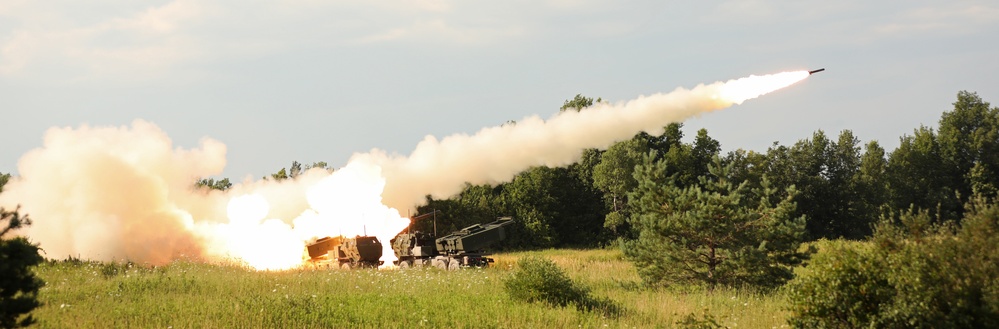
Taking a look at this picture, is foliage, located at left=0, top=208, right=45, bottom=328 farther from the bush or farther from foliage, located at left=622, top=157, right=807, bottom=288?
foliage, located at left=622, top=157, right=807, bottom=288

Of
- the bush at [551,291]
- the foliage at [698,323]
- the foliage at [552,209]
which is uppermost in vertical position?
the foliage at [552,209]

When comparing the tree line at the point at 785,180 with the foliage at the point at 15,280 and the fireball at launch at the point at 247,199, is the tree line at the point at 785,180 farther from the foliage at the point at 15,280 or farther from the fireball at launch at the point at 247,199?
the foliage at the point at 15,280

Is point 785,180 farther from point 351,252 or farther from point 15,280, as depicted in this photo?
point 15,280

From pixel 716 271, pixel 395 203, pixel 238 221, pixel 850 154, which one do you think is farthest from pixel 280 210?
pixel 850 154

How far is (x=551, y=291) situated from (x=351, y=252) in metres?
17.2

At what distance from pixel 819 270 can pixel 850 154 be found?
6400cm

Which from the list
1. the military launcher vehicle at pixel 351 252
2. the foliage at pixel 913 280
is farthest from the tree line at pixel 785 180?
the foliage at pixel 913 280

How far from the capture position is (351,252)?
133 feet

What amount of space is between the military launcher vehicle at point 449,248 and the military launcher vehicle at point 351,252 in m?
1.22

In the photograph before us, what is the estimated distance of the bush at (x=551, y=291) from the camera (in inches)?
984

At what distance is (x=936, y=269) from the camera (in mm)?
17109

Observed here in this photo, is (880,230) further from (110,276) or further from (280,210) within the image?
(280,210)

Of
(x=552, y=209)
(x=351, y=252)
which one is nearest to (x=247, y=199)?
(x=351, y=252)

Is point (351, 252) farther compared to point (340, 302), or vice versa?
point (351, 252)
